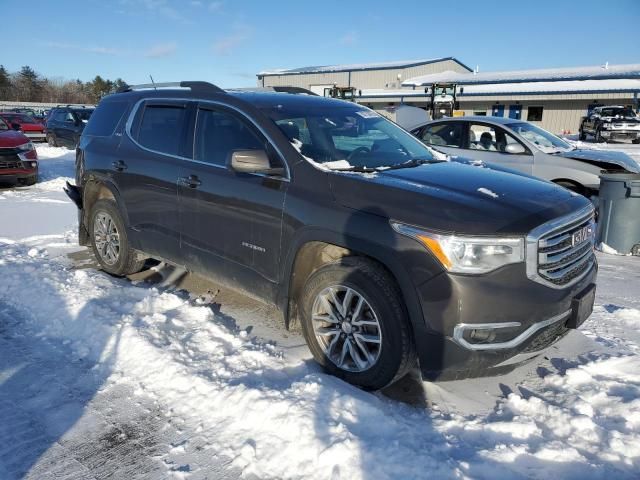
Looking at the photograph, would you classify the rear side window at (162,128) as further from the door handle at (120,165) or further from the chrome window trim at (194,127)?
the door handle at (120,165)

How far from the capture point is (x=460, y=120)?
866 centimetres

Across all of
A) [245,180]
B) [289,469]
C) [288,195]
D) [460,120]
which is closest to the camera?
[289,469]

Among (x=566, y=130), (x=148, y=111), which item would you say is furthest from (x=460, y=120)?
(x=566, y=130)

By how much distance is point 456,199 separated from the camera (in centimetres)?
296

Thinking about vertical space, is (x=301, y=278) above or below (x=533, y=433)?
above

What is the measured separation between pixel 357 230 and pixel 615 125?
27.8 meters

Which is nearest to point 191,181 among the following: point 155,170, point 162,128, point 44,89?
point 155,170

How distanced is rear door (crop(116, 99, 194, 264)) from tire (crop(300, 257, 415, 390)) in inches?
66.0

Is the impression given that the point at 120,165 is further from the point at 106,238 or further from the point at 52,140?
the point at 52,140

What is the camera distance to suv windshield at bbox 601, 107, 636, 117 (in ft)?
86.7

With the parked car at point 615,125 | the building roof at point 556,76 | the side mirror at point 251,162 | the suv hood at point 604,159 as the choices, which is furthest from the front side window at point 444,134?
the building roof at point 556,76

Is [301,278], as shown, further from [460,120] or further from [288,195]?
[460,120]

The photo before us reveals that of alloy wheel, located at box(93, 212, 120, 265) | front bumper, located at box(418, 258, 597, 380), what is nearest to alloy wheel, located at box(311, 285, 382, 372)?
front bumper, located at box(418, 258, 597, 380)

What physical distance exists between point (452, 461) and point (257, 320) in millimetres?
2188
